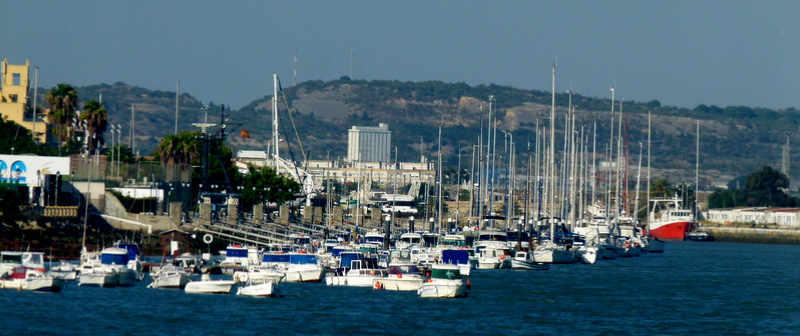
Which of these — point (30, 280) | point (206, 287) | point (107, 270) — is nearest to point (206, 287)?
point (206, 287)

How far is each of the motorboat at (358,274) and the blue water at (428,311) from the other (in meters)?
0.99

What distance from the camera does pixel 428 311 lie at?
209 feet

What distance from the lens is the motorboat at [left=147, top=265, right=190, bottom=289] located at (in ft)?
224

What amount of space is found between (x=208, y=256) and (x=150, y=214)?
22508mm

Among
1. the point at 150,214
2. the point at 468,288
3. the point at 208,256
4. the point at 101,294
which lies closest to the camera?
the point at 101,294

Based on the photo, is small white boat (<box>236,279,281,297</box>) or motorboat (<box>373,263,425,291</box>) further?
motorboat (<box>373,263,425,291</box>)

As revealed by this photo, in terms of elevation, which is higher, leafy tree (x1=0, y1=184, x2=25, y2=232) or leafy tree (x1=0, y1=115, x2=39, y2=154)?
leafy tree (x1=0, y1=115, x2=39, y2=154)

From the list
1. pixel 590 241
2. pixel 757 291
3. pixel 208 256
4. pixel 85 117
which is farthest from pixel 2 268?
pixel 590 241

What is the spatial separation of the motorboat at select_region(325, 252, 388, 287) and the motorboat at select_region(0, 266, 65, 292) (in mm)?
16516

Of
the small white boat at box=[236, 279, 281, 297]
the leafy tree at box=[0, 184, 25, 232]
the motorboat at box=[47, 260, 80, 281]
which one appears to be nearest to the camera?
the small white boat at box=[236, 279, 281, 297]

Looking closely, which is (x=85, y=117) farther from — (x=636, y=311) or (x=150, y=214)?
(x=636, y=311)

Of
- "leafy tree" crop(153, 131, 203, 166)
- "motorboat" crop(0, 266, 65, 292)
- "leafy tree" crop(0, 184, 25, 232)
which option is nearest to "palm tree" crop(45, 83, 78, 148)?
"leafy tree" crop(153, 131, 203, 166)

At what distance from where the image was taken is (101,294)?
211 ft

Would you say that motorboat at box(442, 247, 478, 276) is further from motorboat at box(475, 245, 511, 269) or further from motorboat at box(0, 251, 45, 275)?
motorboat at box(0, 251, 45, 275)
